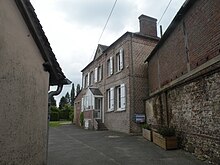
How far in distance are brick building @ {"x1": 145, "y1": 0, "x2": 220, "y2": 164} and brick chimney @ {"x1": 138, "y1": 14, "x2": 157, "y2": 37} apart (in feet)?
18.5

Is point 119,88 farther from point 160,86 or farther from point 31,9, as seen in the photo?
point 31,9

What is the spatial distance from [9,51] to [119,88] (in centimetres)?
1290

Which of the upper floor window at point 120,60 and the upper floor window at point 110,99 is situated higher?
the upper floor window at point 120,60

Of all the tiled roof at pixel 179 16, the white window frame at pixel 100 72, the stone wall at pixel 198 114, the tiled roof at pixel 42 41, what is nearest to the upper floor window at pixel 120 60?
the white window frame at pixel 100 72

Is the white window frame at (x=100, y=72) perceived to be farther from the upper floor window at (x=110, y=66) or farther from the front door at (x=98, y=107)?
the front door at (x=98, y=107)

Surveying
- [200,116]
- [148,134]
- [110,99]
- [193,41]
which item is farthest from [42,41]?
[110,99]

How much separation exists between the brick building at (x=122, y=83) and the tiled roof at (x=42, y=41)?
865cm

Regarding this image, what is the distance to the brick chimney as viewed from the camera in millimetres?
16703

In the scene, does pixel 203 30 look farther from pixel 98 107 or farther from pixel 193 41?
pixel 98 107

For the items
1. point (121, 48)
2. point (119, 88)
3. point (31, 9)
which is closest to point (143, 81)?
point (119, 88)

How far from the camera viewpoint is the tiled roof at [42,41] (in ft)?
14.7

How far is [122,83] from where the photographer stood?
612 inches

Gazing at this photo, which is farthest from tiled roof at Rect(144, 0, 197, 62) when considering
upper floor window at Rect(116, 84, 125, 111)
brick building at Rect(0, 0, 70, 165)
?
brick building at Rect(0, 0, 70, 165)

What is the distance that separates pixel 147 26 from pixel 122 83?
5.23 metres
